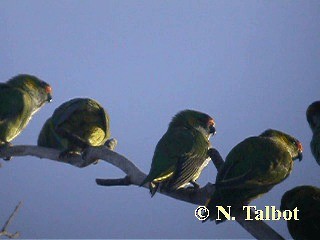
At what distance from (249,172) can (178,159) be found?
2.81 feet

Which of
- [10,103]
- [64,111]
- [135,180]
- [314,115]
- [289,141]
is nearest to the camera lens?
[135,180]

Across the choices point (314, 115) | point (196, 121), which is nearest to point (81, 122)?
point (196, 121)

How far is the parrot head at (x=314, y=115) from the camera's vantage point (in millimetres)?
6879

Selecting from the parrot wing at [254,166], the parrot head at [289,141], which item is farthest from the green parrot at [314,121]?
the parrot wing at [254,166]

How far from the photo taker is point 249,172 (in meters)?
4.33

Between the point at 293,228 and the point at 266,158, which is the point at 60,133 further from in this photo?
the point at 293,228

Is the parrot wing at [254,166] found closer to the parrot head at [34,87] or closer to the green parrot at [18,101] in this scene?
the green parrot at [18,101]

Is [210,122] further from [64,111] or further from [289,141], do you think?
[64,111]

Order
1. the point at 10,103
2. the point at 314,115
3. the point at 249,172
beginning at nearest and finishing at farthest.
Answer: the point at 249,172
the point at 10,103
the point at 314,115

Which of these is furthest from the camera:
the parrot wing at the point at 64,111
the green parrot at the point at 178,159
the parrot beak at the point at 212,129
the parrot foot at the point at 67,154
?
the parrot beak at the point at 212,129

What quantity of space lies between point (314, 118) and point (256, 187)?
3084mm

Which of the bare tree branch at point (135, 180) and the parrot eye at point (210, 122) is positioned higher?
the parrot eye at point (210, 122)

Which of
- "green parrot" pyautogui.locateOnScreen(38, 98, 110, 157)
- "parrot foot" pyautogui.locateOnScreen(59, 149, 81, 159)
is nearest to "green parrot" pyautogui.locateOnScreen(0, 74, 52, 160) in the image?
"green parrot" pyautogui.locateOnScreen(38, 98, 110, 157)

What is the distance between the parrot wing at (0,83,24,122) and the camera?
6148 millimetres
